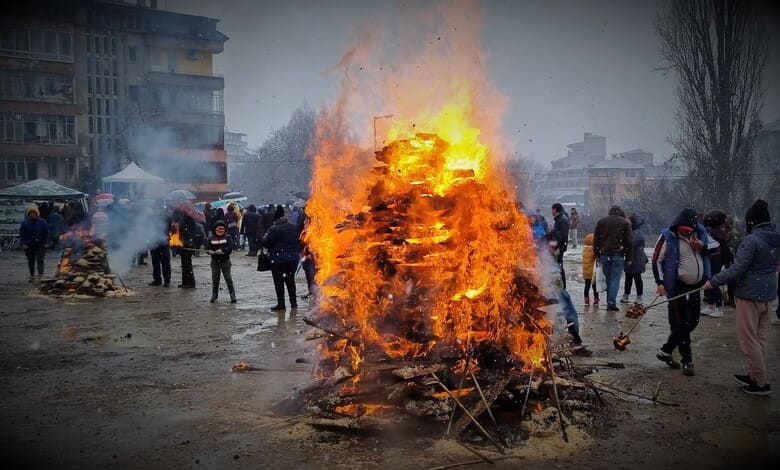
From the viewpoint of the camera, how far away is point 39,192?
29172mm

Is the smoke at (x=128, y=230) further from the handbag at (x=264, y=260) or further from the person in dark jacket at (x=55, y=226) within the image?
the handbag at (x=264, y=260)

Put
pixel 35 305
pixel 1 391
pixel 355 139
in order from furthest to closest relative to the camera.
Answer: pixel 35 305, pixel 355 139, pixel 1 391

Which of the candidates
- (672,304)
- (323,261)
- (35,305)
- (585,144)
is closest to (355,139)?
(323,261)

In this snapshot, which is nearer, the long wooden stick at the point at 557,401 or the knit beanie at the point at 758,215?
the long wooden stick at the point at 557,401

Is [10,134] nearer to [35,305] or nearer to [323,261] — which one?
[35,305]

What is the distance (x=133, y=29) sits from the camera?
5481 cm

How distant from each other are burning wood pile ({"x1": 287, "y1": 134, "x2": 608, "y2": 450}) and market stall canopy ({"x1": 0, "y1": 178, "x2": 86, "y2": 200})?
26693mm

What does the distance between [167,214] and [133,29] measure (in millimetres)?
44033

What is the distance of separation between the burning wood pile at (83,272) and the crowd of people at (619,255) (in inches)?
17.3

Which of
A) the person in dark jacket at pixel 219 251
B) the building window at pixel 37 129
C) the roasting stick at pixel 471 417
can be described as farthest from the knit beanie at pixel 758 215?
the building window at pixel 37 129

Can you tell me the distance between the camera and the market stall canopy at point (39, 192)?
28672 millimetres

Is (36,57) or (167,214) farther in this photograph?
(36,57)

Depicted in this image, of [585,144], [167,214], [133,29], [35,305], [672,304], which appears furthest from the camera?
[585,144]

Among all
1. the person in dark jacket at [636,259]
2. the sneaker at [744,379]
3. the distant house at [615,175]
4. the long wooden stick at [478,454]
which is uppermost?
the distant house at [615,175]
